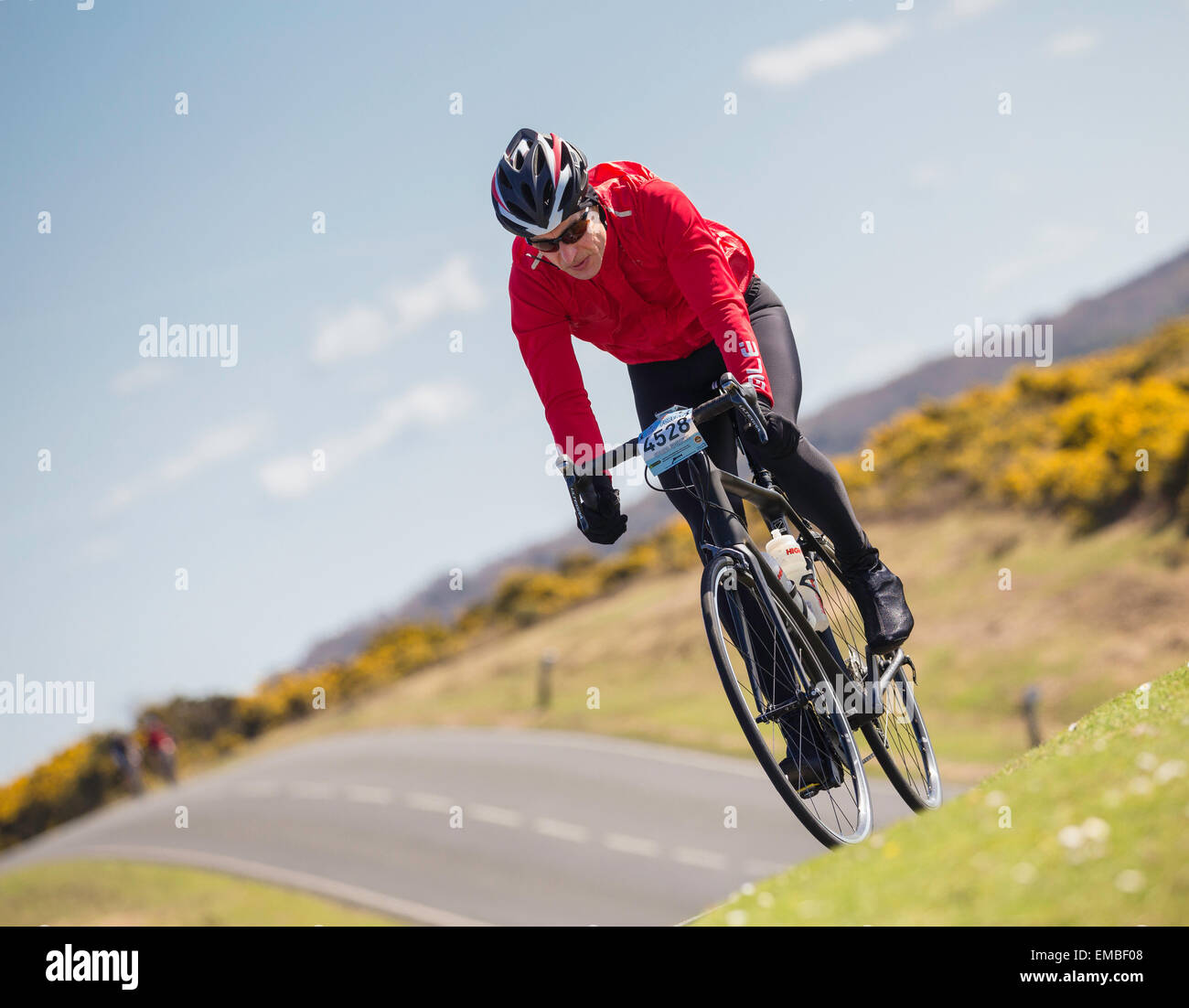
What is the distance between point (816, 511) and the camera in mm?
5582

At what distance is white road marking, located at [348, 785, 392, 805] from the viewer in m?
25.9

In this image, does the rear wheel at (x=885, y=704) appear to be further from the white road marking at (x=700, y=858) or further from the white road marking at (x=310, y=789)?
the white road marking at (x=310, y=789)

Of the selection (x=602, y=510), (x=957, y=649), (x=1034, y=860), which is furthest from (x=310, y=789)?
(x=1034, y=860)

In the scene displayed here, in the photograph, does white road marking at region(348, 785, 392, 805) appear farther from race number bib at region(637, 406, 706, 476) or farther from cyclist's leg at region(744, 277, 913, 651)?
race number bib at region(637, 406, 706, 476)

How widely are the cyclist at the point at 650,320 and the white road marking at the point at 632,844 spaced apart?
14947 mm

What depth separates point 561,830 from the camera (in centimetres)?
2164

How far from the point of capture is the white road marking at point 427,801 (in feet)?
80.2

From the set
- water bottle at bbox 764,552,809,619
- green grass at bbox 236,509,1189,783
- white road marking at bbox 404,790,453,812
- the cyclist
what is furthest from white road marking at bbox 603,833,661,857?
water bottle at bbox 764,552,809,619

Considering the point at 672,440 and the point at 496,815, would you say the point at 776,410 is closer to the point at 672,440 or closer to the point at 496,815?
the point at 672,440

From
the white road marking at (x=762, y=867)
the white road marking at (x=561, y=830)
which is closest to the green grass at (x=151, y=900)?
the white road marking at (x=561, y=830)

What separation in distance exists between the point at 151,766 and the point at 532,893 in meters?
31.2

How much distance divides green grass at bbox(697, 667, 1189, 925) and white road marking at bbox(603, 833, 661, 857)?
629 inches
